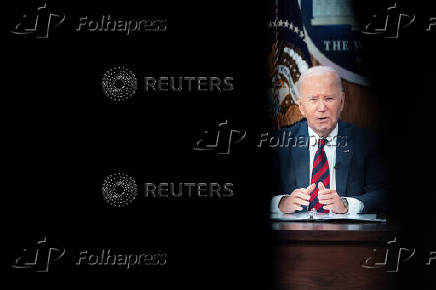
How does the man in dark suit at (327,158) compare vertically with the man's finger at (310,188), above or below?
above

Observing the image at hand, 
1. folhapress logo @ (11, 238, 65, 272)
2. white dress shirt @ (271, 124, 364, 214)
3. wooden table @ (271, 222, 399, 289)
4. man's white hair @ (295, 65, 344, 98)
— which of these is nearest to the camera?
wooden table @ (271, 222, 399, 289)

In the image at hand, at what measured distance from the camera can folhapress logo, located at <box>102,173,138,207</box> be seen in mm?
2287

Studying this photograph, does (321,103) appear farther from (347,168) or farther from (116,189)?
(116,189)

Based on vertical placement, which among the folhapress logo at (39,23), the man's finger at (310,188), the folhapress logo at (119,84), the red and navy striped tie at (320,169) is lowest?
the man's finger at (310,188)

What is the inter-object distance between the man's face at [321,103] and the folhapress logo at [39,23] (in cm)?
130

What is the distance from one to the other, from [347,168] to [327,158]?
4.5 inches

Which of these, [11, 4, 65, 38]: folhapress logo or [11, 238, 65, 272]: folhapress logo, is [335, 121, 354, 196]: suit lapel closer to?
[11, 238, 65, 272]: folhapress logo

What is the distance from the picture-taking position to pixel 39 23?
7.52 feet

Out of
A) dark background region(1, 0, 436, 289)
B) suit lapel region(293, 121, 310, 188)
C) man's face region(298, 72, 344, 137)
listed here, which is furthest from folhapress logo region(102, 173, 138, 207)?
man's face region(298, 72, 344, 137)

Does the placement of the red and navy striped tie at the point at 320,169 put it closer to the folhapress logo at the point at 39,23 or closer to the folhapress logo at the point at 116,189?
the folhapress logo at the point at 116,189

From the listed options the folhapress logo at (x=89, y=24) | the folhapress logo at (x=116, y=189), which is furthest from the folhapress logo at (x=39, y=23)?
the folhapress logo at (x=116, y=189)

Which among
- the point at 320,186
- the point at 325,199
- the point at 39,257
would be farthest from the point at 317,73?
the point at 39,257

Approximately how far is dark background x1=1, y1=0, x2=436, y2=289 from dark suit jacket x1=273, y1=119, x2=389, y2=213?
0.33m

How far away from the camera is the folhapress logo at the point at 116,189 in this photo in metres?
2.29
